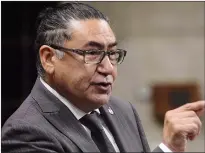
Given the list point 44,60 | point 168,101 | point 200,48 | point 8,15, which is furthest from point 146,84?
point 44,60

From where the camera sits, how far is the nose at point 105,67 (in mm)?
1398

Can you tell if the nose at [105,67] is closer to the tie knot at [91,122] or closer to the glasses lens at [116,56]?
the glasses lens at [116,56]

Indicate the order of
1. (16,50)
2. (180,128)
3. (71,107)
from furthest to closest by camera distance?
1. (16,50)
2. (71,107)
3. (180,128)

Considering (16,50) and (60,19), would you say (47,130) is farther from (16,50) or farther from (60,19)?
(16,50)

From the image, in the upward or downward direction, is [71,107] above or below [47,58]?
below

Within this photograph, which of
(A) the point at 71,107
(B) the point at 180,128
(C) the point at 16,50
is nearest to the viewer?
(B) the point at 180,128

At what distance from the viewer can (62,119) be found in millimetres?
1418

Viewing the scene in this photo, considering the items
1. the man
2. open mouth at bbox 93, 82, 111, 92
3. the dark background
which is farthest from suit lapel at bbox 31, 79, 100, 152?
the dark background

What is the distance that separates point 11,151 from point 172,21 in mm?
2814

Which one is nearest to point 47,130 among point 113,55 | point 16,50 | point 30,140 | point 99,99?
point 30,140

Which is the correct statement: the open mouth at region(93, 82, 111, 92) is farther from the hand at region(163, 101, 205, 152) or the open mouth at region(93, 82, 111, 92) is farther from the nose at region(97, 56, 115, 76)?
the hand at region(163, 101, 205, 152)

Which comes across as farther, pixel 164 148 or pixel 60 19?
pixel 60 19

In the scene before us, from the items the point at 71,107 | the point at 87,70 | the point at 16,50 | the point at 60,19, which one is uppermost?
the point at 60,19

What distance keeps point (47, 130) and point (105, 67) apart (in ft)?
0.74
